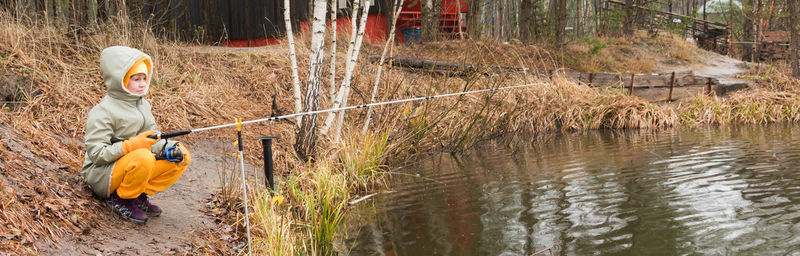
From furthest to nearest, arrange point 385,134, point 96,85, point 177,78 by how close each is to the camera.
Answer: point 177,78
point 96,85
point 385,134

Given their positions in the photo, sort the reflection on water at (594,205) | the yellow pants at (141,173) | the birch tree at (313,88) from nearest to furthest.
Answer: the yellow pants at (141,173), the reflection on water at (594,205), the birch tree at (313,88)

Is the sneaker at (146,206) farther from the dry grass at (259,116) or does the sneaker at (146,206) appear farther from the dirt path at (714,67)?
the dirt path at (714,67)

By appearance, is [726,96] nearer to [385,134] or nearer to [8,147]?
[385,134]

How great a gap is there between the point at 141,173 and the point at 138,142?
20 centimetres

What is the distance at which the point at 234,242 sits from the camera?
5.51 m

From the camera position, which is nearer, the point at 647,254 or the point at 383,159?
the point at 647,254

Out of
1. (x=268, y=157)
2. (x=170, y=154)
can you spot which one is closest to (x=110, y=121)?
(x=170, y=154)

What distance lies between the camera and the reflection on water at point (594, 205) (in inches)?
221

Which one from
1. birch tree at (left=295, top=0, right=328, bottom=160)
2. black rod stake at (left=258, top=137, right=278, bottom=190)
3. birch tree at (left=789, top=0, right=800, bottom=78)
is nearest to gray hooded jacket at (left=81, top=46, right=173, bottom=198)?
black rod stake at (left=258, top=137, right=278, bottom=190)

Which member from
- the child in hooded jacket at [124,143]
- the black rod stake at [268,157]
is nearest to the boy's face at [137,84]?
the child in hooded jacket at [124,143]

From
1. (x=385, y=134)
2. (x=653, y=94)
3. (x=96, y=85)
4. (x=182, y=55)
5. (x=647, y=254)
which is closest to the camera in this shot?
(x=647, y=254)

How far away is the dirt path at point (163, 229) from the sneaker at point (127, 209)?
4 centimetres

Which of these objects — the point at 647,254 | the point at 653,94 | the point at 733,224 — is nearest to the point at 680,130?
the point at 653,94

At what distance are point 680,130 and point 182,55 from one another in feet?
29.7
